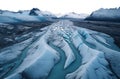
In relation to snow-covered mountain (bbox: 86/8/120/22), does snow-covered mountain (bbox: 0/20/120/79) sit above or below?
above

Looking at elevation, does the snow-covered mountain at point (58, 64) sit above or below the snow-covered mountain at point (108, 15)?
above

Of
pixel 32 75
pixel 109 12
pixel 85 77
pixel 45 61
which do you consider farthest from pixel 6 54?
pixel 109 12

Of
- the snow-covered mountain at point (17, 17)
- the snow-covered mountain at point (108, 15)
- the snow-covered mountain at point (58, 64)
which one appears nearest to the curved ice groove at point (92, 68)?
the snow-covered mountain at point (58, 64)

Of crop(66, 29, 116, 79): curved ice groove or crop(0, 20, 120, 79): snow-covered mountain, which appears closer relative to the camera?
crop(66, 29, 116, 79): curved ice groove

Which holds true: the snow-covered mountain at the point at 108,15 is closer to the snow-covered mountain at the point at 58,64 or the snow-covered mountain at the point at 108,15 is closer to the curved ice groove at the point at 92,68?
the snow-covered mountain at the point at 58,64

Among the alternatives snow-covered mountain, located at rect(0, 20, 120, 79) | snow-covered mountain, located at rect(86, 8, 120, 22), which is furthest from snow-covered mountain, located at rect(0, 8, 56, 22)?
snow-covered mountain, located at rect(0, 20, 120, 79)

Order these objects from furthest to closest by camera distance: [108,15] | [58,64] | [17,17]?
1. [108,15]
2. [17,17]
3. [58,64]

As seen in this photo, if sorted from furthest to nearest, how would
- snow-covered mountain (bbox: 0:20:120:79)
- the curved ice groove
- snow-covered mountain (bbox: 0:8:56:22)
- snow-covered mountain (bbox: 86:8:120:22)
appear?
snow-covered mountain (bbox: 86:8:120:22) < snow-covered mountain (bbox: 0:8:56:22) < snow-covered mountain (bbox: 0:20:120:79) < the curved ice groove

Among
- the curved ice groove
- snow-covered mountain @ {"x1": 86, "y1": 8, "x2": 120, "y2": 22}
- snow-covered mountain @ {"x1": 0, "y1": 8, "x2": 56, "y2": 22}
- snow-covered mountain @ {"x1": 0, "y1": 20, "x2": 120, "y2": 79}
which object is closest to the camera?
the curved ice groove

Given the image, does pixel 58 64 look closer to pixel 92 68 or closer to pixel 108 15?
pixel 92 68

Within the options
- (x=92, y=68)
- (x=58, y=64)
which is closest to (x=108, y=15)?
(x=58, y=64)

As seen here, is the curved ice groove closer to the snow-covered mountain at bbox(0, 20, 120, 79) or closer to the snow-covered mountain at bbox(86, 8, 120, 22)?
the snow-covered mountain at bbox(0, 20, 120, 79)
